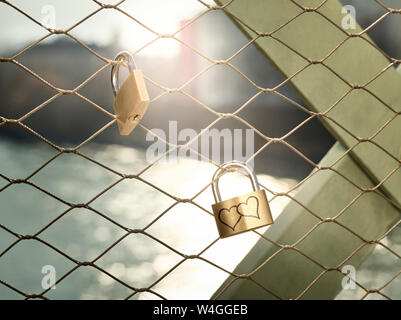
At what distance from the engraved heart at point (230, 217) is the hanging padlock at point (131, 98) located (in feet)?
0.60

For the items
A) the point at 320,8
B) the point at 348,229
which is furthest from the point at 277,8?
the point at 348,229

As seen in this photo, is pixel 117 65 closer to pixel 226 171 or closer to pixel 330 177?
pixel 226 171

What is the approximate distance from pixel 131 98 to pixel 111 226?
1029 millimetres

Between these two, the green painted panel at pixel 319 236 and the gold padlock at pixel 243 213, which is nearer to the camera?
the gold padlock at pixel 243 213

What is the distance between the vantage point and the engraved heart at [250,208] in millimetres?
740

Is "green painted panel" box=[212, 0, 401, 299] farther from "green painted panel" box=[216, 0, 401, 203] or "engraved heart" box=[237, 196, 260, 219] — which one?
"engraved heart" box=[237, 196, 260, 219]

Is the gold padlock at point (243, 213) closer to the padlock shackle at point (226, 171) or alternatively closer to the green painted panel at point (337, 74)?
the padlock shackle at point (226, 171)

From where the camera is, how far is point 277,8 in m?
0.89

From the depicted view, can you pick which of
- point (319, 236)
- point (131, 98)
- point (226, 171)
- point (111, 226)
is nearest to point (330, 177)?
point (319, 236)

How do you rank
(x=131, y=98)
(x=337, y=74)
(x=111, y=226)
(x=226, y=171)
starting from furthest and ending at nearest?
1. (x=111, y=226)
2. (x=337, y=74)
3. (x=226, y=171)
4. (x=131, y=98)

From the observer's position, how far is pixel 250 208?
74cm

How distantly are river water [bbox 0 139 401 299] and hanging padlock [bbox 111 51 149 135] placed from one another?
3.03 ft

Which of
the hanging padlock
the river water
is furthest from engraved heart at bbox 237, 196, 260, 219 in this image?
the river water

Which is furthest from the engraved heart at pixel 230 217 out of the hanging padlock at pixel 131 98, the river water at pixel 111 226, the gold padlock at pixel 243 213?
the river water at pixel 111 226
